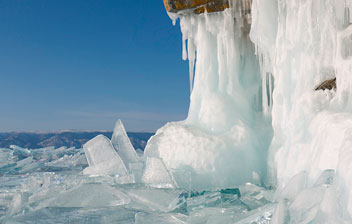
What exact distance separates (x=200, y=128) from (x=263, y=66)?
1.52m

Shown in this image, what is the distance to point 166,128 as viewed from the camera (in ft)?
18.3

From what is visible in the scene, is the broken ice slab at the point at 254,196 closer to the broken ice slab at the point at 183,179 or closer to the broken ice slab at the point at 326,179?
the broken ice slab at the point at 183,179

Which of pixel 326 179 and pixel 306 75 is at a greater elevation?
pixel 306 75

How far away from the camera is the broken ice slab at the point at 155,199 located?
3189 millimetres

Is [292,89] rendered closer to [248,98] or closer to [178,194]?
[248,98]

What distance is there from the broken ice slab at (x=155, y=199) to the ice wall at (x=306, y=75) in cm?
138

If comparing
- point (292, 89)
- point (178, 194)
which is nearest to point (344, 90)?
point (292, 89)

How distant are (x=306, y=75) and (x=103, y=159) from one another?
11.8 feet

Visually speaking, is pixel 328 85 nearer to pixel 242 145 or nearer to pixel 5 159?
pixel 242 145

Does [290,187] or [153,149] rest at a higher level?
[290,187]

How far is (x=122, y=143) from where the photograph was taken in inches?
244

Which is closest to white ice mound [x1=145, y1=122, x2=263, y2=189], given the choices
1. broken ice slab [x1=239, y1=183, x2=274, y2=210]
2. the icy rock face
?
the icy rock face

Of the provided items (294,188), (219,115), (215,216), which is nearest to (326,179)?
(294,188)

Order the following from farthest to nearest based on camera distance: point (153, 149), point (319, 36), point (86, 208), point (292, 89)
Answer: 1. point (153, 149)
2. point (292, 89)
3. point (319, 36)
4. point (86, 208)
